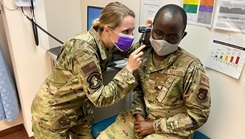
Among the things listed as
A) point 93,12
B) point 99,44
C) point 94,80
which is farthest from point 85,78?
point 93,12

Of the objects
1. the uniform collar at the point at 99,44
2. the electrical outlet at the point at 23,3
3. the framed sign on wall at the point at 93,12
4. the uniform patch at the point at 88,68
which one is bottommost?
the uniform patch at the point at 88,68

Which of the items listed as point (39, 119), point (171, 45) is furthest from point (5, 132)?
point (171, 45)

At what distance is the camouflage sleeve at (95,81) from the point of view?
3.36ft

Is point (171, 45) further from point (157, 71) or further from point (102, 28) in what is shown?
point (102, 28)

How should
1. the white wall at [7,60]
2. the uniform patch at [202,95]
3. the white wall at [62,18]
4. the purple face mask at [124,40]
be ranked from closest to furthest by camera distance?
the uniform patch at [202,95]
the purple face mask at [124,40]
the white wall at [7,60]
the white wall at [62,18]

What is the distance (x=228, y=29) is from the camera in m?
1.03

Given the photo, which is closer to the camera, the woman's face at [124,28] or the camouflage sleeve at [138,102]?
the woman's face at [124,28]

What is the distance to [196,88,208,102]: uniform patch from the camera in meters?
0.99

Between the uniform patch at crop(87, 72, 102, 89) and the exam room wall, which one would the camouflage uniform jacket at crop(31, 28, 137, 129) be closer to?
the uniform patch at crop(87, 72, 102, 89)

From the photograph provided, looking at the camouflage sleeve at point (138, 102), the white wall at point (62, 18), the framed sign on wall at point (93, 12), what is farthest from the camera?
the white wall at point (62, 18)

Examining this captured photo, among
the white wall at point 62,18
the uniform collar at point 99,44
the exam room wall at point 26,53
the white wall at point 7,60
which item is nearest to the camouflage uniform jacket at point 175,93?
the uniform collar at point 99,44

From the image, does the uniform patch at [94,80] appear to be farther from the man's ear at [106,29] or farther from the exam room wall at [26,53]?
the exam room wall at [26,53]

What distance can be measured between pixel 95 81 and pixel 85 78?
0.17 ft

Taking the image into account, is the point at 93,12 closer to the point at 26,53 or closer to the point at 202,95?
the point at 26,53
